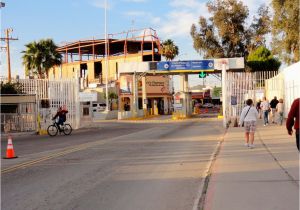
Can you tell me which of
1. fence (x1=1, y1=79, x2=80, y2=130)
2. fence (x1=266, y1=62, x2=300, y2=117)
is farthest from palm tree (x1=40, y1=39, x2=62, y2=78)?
fence (x1=266, y1=62, x2=300, y2=117)

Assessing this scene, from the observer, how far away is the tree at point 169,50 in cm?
7388

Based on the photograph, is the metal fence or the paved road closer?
the paved road

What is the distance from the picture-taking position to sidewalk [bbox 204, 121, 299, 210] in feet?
24.9

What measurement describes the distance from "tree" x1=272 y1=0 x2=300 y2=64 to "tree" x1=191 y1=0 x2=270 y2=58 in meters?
22.0

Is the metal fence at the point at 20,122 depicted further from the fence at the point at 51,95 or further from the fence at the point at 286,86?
the fence at the point at 286,86

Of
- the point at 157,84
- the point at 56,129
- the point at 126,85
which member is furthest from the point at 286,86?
the point at 157,84

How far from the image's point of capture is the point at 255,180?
9727 millimetres

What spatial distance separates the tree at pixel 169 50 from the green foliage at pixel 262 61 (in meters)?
17.3

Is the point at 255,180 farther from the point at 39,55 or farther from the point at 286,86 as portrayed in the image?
the point at 39,55

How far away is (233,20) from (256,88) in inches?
1044

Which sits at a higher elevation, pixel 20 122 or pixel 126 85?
pixel 126 85

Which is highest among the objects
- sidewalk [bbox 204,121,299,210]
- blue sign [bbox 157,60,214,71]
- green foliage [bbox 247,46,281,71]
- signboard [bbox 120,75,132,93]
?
green foliage [bbox 247,46,281,71]

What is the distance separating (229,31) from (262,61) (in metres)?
7.44

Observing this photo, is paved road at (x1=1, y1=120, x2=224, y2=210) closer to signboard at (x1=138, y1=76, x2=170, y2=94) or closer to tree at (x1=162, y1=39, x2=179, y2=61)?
signboard at (x1=138, y1=76, x2=170, y2=94)
